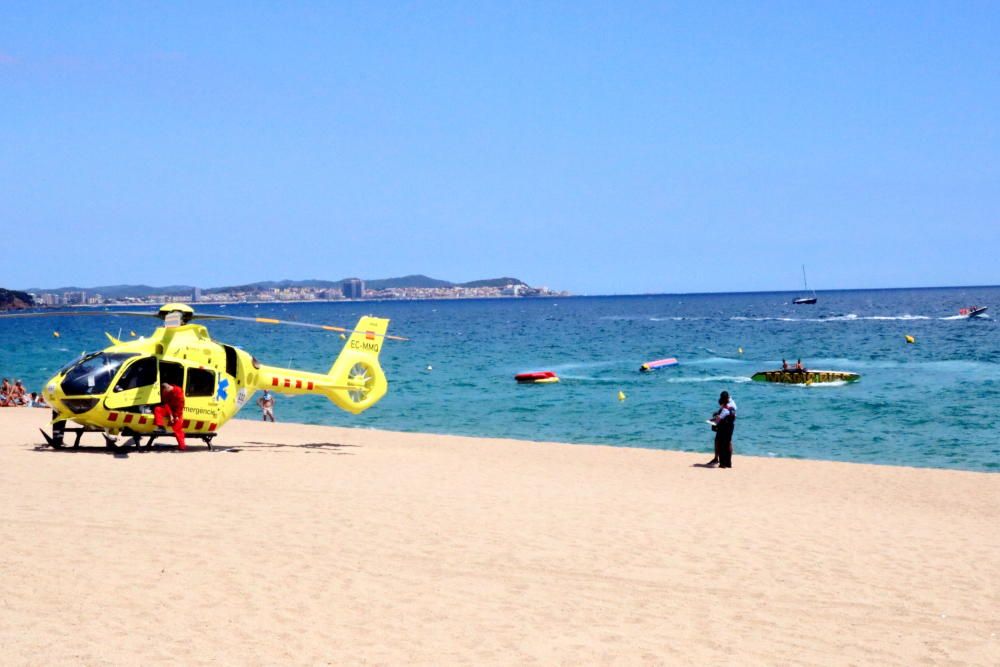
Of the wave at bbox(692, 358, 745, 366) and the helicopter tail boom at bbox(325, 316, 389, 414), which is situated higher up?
the helicopter tail boom at bbox(325, 316, 389, 414)

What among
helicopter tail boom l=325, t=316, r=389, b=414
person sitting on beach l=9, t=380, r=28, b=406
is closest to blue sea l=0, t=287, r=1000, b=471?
person sitting on beach l=9, t=380, r=28, b=406

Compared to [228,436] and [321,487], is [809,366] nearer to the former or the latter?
[228,436]

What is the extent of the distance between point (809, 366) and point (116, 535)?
5076 cm

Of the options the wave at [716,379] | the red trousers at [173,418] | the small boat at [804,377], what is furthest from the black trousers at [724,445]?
the wave at [716,379]

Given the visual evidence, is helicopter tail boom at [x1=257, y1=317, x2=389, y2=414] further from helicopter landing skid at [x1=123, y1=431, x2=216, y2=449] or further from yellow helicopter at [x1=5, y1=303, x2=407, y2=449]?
helicopter landing skid at [x1=123, y1=431, x2=216, y2=449]

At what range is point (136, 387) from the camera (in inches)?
672

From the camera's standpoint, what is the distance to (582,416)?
116 feet

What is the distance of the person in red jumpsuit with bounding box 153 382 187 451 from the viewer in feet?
57.1

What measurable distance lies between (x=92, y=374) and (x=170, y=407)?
148 cm

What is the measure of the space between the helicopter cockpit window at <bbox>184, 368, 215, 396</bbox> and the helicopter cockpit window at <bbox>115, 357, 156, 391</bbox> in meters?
0.69

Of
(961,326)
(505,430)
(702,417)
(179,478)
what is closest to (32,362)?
(505,430)

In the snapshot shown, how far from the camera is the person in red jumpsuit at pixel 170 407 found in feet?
57.1

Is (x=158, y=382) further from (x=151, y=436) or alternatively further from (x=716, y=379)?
(x=716, y=379)

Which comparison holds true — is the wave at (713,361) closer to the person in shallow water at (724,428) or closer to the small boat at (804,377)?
the small boat at (804,377)
